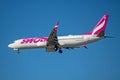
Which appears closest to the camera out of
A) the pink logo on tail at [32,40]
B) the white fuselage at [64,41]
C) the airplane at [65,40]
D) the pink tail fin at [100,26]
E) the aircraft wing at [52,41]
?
the aircraft wing at [52,41]

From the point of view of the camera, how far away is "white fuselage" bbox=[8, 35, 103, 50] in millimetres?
83875

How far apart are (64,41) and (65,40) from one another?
1.31ft

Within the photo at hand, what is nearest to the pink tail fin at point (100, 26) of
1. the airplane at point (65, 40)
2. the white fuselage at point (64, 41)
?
the airplane at point (65, 40)

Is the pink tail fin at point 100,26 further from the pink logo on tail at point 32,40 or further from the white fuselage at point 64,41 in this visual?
the pink logo on tail at point 32,40

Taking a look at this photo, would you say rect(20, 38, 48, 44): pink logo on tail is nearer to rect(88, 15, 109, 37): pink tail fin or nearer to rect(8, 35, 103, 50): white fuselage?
rect(8, 35, 103, 50): white fuselage

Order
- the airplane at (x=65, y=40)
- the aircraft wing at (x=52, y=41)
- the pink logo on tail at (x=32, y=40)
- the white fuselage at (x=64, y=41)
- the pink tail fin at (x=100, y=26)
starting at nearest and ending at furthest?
the aircraft wing at (x=52, y=41), the airplane at (x=65, y=40), the white fuselage at (x=64, y=41), the pink tail fin at (x=100, y=26), the pink logo on tail at (x=32, y=40)

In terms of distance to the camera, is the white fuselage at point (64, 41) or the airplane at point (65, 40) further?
the white fuselage at point (64, 41)

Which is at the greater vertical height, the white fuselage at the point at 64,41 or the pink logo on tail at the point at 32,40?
the pink logo on tail at the point at 32,40

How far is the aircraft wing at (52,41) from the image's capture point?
267 ft

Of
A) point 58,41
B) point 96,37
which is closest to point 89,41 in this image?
point 96,37

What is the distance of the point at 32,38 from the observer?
90.2 m

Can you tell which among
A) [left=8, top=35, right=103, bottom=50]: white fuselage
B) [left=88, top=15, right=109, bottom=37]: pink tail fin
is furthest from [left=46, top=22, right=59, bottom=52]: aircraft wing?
[left=88, top=15, right=109, bottom=37]: pink tail fin

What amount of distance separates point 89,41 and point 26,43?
1696cm

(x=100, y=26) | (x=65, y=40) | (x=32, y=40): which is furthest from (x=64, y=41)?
(x=100, y=26)
